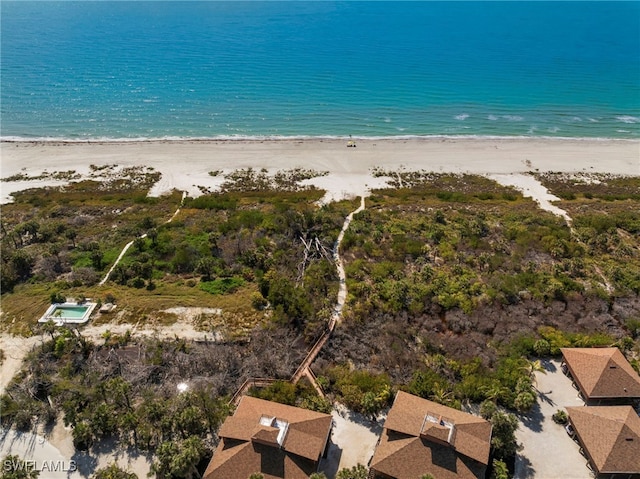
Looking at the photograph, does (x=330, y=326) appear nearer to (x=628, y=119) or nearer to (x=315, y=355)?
(x=315, y=355)

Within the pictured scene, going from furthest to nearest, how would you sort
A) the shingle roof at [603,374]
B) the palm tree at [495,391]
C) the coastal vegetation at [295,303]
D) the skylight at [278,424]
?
1. the shingle roof at [603,374]
2. the palm tree at [495,391]
3. the coastal vegetation at [295,303]
4. the skylight at [278,424]

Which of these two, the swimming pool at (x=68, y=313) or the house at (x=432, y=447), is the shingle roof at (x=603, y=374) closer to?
the house at (x=432, y=447)

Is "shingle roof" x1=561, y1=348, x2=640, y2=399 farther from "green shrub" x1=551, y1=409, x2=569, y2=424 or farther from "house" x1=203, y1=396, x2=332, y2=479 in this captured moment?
"house" x1=203, y1=396, x2=332, y2=479

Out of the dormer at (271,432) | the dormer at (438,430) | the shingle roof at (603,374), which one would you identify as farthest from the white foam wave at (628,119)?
the dormer at (271,432)

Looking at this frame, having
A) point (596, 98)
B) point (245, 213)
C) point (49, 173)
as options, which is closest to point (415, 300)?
point (245, 213)

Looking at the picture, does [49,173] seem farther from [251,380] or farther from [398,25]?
[398,25]

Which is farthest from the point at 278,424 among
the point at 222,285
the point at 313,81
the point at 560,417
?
the point at 313,81
